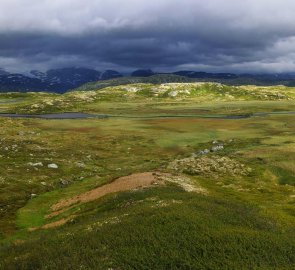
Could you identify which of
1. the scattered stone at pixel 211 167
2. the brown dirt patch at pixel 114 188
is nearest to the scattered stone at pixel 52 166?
the scattered stone at pixel 211 167

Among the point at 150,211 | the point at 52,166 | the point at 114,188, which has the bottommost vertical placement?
the point at 52,166

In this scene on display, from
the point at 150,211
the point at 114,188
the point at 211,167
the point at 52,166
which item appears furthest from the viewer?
the point at 52,166

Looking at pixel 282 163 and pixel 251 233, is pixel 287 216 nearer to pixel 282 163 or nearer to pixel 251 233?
pixel 251 233

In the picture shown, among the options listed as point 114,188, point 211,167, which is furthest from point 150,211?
point 211,167

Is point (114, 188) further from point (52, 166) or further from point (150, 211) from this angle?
point (52, 166)

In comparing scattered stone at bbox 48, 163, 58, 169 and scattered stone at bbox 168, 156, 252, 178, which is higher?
scattered stone at bbox 168, 156, 252, 178

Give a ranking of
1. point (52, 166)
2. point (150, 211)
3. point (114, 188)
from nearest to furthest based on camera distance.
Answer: point (150, 211) → point (114, 188) → point (52, 166)

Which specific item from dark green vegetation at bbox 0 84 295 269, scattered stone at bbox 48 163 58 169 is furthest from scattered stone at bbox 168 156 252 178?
scattered stone at bbox 48 163 58 169

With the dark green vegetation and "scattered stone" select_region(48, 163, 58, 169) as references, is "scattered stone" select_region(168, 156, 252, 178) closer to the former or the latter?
the dark green vegetation

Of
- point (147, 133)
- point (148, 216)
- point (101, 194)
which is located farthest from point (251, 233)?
point (147, 133)

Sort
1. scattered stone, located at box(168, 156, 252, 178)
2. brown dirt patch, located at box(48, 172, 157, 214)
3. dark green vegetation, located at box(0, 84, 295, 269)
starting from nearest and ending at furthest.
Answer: dark green vegetation, located at box(0, 84, 295, 269), brown dirt patch, located at box(48, 172, 157, 214), scattered stone, located at box(168, 156, 252, 178)

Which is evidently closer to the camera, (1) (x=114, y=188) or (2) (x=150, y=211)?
(2) (x=150, y=211)

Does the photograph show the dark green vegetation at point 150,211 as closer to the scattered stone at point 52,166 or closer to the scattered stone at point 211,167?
the scattered stone at point 211,167
